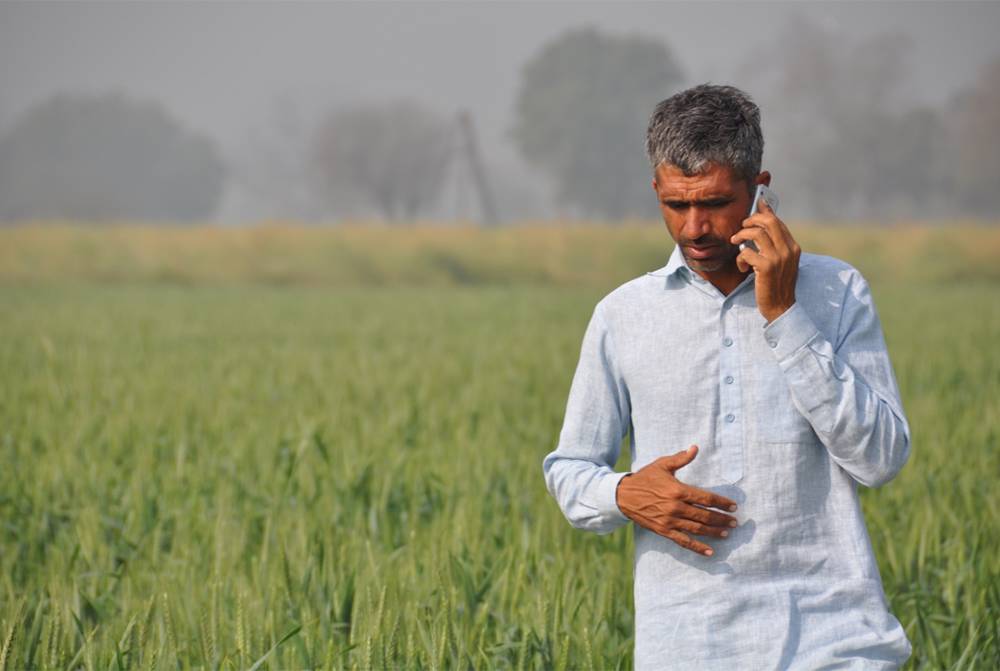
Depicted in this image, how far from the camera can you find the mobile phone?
5.67 ft

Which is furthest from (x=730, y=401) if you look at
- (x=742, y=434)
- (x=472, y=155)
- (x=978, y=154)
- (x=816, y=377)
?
(x=978, y=154)

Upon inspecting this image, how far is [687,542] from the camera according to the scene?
5.64ft

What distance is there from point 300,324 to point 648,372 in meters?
11.4

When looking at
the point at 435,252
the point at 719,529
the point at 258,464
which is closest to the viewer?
the point at 719,529

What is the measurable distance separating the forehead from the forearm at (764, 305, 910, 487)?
19 cm

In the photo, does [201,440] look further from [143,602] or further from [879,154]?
[879,154]

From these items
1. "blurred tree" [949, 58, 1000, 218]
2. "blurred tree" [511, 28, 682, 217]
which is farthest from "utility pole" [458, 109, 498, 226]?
"blurred tree" [949, 58, 1000, 218]

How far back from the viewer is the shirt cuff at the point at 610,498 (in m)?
1.77

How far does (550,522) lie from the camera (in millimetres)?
3840

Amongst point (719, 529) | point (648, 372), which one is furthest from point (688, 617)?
point (648, 372)

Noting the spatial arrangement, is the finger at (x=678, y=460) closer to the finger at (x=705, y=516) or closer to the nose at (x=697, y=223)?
the finger at (x=705, y=516)

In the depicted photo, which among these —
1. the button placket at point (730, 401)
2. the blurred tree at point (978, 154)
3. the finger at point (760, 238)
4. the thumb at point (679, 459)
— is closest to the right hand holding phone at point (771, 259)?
the finger at point (760, 238)

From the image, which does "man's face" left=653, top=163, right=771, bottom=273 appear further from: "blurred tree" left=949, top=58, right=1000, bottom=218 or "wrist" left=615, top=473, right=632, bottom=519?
"blurred tree" left=949, top=58, right=1000, bottom=218

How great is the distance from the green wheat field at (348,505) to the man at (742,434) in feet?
1.58
